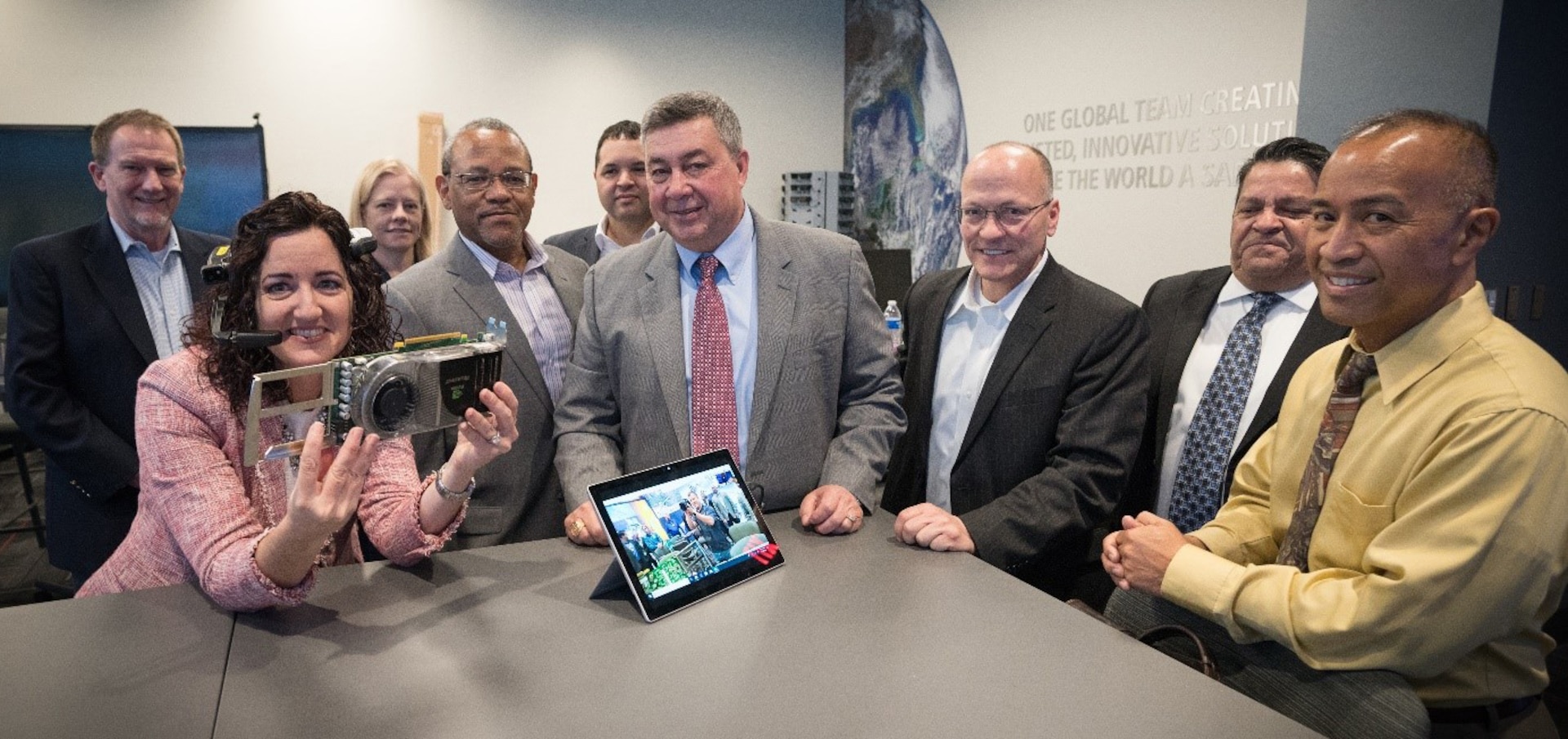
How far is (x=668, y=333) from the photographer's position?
221cm

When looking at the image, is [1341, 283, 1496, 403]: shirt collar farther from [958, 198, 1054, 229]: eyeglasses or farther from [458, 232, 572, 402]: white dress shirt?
[458, 232, 572, 402]: white dress shirt

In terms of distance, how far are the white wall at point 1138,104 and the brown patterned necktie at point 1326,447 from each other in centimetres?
256

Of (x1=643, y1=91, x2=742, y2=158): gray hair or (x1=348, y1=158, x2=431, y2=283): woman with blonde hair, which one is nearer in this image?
(x1=643, y1=91, x2=742, y2=158): gray hair

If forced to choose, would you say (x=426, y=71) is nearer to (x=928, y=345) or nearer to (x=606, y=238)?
(x=606, y=238)

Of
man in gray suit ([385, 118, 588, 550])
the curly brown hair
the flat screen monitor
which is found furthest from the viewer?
the flat screen monitor

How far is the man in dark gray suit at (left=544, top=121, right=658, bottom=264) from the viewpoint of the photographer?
12.9 ft

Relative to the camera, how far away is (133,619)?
1.54 metres

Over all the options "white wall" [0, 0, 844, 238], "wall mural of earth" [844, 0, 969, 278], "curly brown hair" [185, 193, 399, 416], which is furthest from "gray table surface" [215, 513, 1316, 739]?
"white wall" [0, 0, 844, 238]

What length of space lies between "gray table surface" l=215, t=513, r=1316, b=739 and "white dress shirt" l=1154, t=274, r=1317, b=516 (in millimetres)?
1016

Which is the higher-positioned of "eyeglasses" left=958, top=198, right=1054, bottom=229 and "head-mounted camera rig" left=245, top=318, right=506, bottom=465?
"eyeglasses" left=958, top=198, right=1054, bottom=229

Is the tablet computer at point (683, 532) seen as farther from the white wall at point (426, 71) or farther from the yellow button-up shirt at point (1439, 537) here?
the white wall at point (426, 71)

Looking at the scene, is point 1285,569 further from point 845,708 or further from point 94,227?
point 94,227

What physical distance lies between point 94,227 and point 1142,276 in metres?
4.28

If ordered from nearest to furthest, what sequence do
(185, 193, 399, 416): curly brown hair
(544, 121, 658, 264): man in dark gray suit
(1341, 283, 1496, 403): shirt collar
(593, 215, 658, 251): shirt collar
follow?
(1341, 283, 1496, 403): shirt collar → (185, 193, 399, 416): curly brown hair → (544, 121, 658, 264): man in dark gray suit → (593, 215, 658, 251): shirt collar
